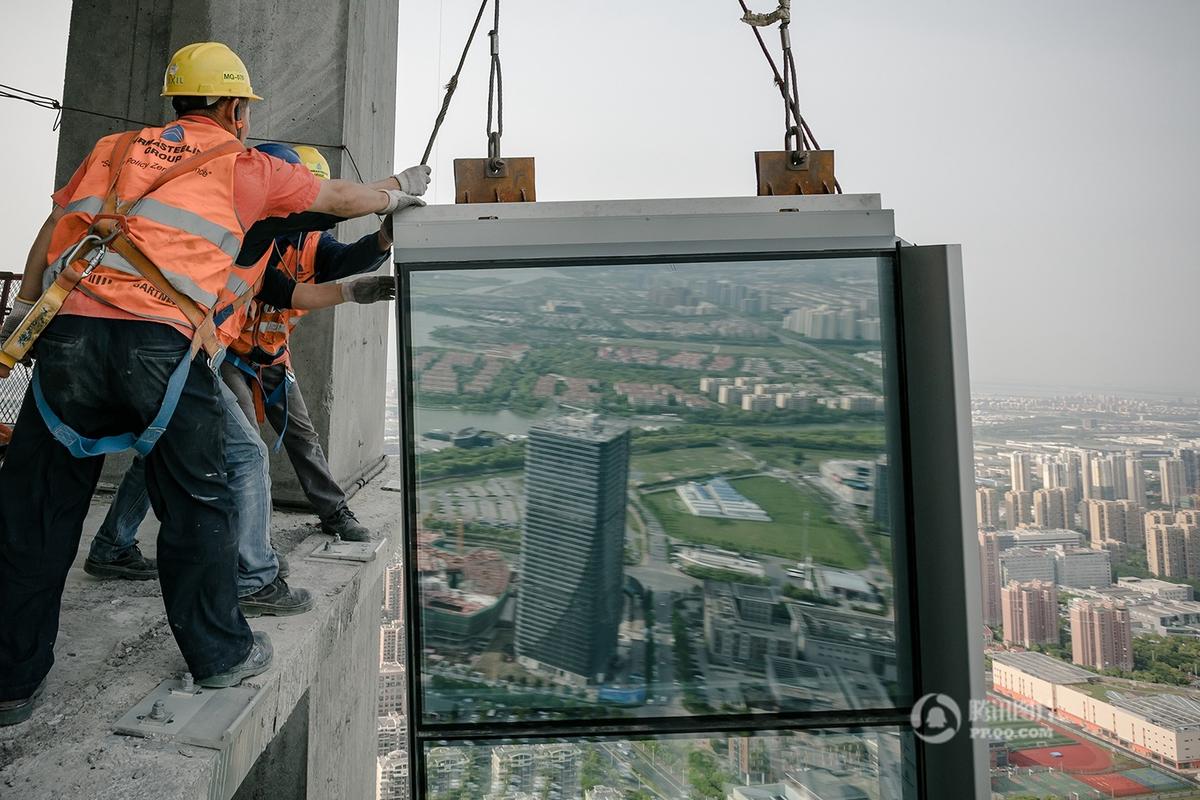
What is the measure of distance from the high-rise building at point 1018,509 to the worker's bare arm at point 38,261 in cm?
440

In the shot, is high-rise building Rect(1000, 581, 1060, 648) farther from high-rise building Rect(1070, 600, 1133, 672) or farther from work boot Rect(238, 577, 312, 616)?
work boot Rect(238, 577, 312, 616)

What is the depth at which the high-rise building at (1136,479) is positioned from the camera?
5766 millimetres

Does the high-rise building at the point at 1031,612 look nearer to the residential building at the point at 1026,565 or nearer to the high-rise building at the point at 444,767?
the residential building at the point at 1026,565

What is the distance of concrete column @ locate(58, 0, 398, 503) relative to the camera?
4770 millimetres

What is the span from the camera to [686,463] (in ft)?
7.63

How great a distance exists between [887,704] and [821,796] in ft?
1.17

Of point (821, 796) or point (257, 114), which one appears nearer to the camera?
point (821, 796)

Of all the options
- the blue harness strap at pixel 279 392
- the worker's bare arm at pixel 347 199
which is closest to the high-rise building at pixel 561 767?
the worker's bare arm at pixel 347 199

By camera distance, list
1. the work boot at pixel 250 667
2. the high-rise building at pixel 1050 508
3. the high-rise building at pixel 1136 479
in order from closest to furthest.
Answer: the work boot at pixel 250 667, the high-rise building at pixel 1050 508, the high-rise building at pixel 1136 479

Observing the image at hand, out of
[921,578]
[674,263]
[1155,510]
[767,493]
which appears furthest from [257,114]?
[1155,510]

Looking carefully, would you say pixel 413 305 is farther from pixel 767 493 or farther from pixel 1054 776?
pixel 1054 776

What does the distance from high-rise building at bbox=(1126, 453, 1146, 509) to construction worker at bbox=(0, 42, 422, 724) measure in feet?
20.8

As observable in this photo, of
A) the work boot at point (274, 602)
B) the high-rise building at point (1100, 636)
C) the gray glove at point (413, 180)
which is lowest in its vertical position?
the high-rise building at point (1100, 636)

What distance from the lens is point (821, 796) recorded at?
2.33 m
